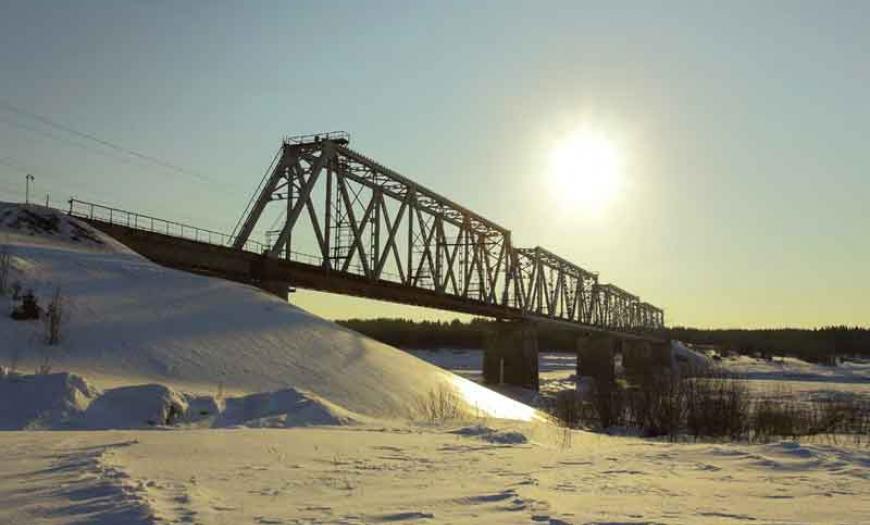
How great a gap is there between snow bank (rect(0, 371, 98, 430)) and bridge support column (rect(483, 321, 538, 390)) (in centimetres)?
5197

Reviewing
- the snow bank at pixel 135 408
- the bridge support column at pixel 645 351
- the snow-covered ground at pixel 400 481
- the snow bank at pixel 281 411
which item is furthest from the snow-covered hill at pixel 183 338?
the bridge support column at pixel 645 351

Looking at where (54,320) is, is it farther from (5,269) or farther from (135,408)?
(135,408)

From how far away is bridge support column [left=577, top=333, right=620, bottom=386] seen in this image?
305 ft

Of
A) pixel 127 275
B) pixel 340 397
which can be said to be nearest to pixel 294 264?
pixel 127 275

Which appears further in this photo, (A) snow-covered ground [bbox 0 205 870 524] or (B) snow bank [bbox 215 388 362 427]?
(B) snow bank [bbox 215 388 362 427]

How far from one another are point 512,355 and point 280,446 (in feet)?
197

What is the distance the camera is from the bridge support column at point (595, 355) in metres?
93.1

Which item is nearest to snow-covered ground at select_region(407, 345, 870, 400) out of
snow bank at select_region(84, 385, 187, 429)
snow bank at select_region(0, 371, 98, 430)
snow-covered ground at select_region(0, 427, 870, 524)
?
snow bank at select_region(84, 385, 187, 429)

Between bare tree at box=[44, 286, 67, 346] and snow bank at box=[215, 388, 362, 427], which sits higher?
bare tree at box=[44, 286, 67, 346]

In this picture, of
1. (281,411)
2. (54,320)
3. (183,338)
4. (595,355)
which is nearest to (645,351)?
(595,355)

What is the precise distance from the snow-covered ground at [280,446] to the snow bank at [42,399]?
0.11 ft

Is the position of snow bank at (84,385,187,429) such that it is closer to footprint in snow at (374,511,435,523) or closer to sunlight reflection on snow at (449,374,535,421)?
footprint in snow at (374,511,435,523)

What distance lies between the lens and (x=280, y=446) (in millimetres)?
10039

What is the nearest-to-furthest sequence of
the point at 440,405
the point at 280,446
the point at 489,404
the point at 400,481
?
the point at 400,481 < the point at 280,446 < the point at 440,405 < the point at 489,404
